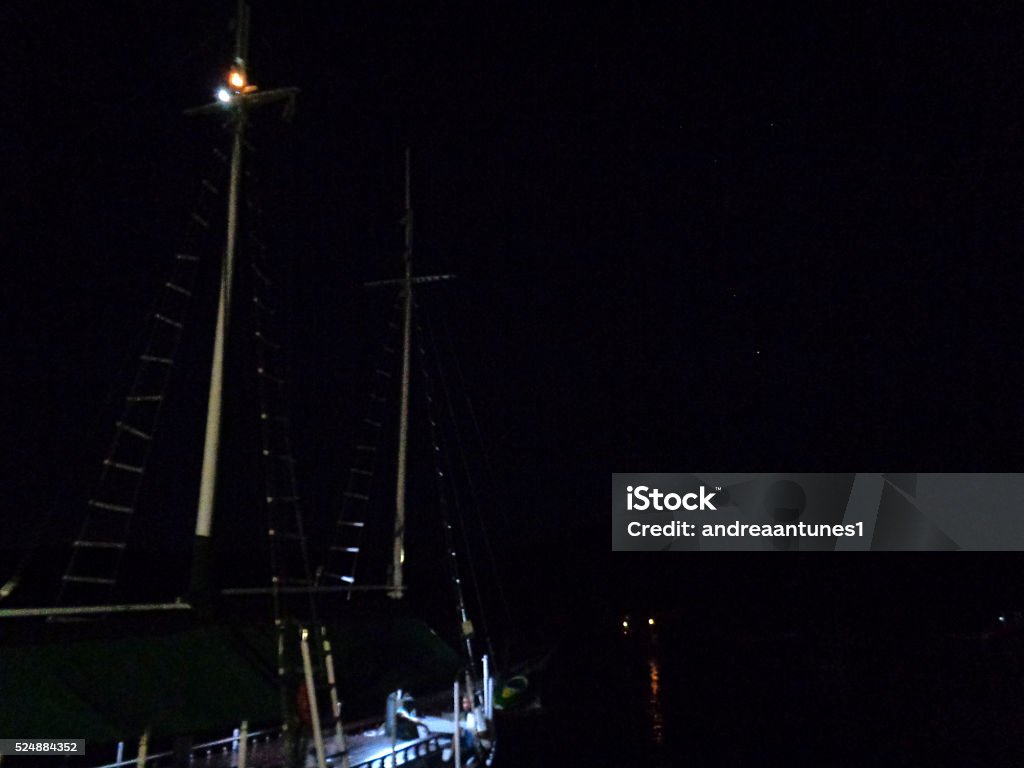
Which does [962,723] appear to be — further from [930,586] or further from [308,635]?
[930,586]

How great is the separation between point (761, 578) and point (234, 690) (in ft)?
553

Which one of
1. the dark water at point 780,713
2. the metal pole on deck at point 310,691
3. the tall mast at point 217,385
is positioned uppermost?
the tall mast at point 217,385

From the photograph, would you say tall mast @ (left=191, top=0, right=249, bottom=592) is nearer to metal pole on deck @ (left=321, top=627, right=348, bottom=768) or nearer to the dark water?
metal pole on deck @ (left=321, top=627, right=348, bottom=768)

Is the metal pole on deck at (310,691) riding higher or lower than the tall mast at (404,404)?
lower

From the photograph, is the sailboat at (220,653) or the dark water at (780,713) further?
the dark water at (780,713)

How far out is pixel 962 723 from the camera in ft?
117

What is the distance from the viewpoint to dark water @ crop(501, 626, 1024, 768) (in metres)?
29.2

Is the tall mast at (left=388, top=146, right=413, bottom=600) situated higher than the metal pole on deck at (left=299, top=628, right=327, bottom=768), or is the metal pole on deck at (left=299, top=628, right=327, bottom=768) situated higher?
the tall mast at (left=388, top=146, right=413, bottom=600)

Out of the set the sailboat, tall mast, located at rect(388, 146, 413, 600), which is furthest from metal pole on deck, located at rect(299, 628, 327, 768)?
tall mast, located at rect(388, 146, 413, 600)

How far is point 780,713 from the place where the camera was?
136ft

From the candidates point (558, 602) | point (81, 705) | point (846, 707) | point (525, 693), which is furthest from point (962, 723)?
point (558, 602)

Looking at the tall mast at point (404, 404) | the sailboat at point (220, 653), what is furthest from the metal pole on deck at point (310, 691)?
the tall mast at point (404, 404)

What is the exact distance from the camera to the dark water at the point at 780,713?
29172mm

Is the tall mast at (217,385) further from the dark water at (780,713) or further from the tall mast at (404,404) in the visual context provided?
the dark water at (780,713)
